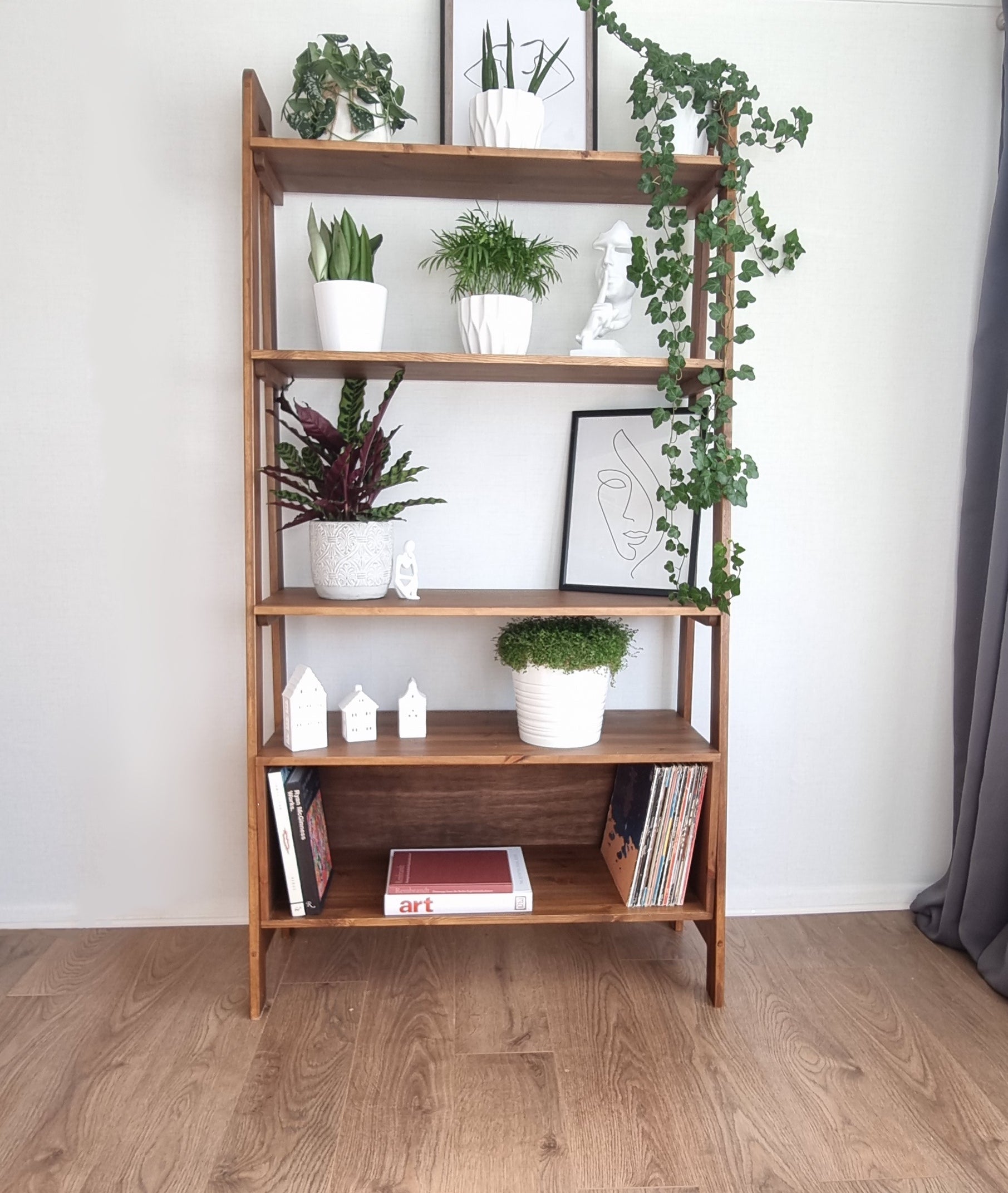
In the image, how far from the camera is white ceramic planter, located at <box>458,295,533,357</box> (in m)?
1.73

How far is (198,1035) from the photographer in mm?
1717

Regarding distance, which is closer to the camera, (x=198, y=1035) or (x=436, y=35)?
(x=198, y=1035)

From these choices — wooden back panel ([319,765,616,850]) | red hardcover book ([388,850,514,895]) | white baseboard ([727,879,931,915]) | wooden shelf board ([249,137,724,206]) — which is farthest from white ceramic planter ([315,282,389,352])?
white baseboard ([727,879,931,915])

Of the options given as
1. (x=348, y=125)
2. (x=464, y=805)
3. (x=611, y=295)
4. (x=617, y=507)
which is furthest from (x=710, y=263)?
(x=464, y=805)

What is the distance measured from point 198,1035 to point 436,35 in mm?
2084

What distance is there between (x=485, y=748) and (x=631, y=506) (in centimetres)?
61

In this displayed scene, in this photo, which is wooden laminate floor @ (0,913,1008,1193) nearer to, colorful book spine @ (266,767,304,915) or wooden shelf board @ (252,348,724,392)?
colorful book spine @ (266,767,304,915)

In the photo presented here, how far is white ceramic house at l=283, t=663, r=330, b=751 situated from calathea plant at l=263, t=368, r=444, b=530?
1.02ft

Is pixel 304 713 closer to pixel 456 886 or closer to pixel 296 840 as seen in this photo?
pixel 296 840

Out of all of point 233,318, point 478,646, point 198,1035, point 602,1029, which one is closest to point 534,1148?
point 602,1029

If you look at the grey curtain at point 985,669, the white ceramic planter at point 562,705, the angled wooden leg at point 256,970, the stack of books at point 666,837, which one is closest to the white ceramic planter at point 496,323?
the white ceramic planter at point 562,705

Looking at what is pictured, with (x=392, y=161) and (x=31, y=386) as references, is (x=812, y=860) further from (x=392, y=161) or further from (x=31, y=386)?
(x=31, y=386)

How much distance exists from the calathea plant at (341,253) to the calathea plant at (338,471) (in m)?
0.21

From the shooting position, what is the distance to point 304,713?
1.77 metres
